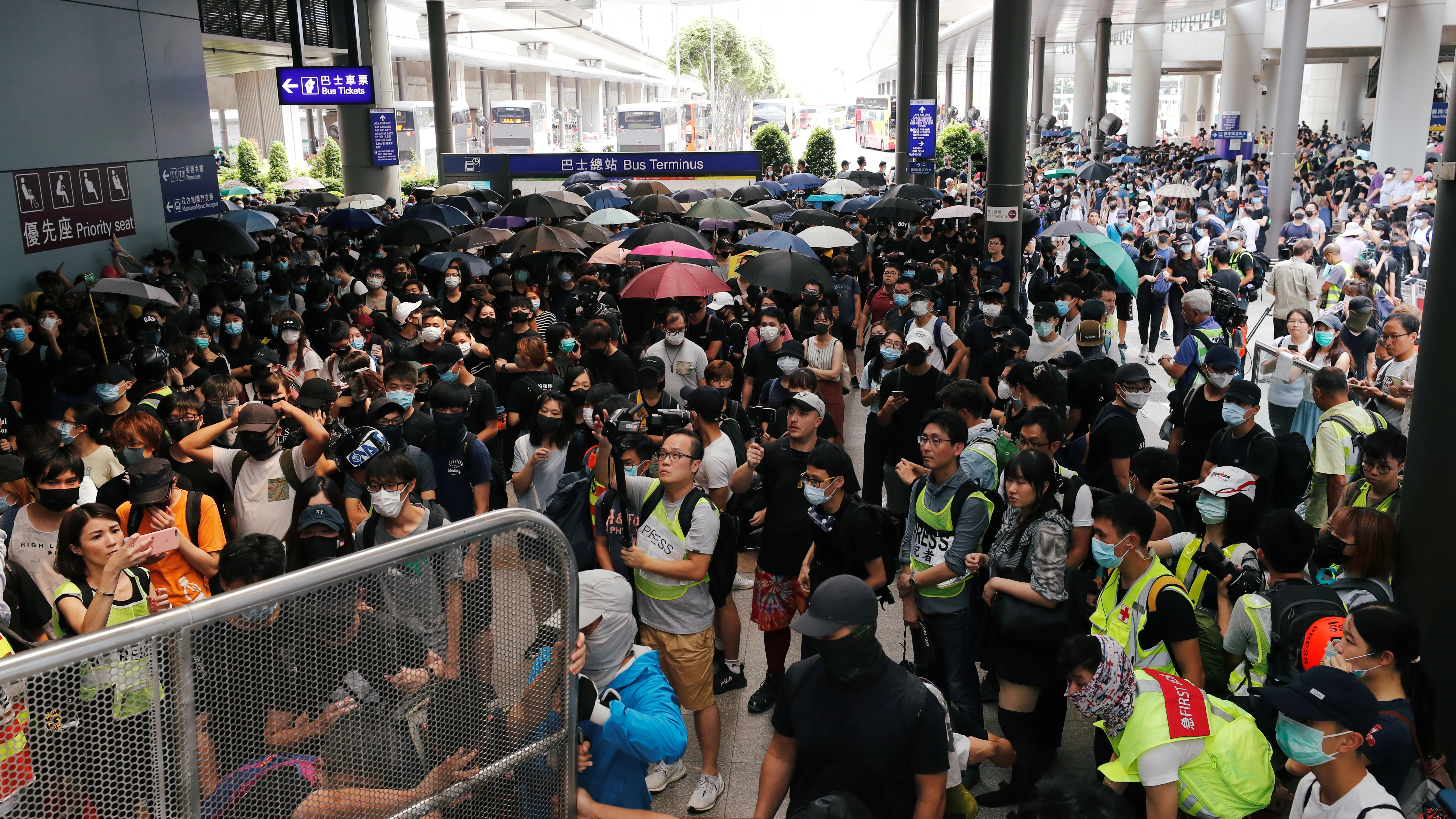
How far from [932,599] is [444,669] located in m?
3.16


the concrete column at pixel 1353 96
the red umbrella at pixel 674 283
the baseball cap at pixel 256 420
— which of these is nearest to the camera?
the baseball cap at pixel 256 420

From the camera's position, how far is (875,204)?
19.7 metres

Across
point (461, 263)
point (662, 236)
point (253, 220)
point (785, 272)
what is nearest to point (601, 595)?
point (785, 272)

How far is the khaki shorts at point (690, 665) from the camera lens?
527cm

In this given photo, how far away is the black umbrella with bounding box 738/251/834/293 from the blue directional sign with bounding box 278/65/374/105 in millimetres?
10023

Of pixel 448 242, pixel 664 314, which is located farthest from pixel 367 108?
pixel 664 314

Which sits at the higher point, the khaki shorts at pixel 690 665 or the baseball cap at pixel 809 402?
the baseball cap at pixel 809 402

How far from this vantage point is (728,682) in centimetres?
632

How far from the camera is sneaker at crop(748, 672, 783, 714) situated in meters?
6.09

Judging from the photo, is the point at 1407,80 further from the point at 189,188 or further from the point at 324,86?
the point at 189,188

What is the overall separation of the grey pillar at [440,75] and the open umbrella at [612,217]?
758 inches

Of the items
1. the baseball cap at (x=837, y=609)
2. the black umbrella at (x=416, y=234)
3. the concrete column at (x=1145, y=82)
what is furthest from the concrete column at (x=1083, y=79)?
the baseball cap at (x=837, y=609)

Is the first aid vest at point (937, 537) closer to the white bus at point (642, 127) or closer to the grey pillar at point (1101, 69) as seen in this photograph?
the grey pillar at point (1101, 69)

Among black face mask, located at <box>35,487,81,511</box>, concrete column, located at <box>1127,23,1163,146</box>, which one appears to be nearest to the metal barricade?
black face mask, located at <box>35,487,81,511</box>
